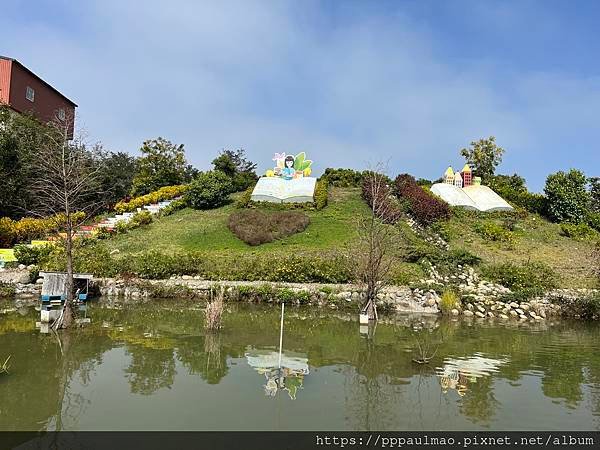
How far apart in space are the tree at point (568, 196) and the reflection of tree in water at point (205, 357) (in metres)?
22.4

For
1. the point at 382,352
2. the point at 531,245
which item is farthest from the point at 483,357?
the point at 531,245

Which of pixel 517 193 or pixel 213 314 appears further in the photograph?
pixel 517 193

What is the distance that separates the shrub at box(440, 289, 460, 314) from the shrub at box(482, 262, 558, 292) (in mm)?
2866

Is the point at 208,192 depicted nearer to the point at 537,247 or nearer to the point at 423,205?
the point at 423,205

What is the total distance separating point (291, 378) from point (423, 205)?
1862 centimetres

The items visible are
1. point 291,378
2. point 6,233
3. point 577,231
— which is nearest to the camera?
point 291,378

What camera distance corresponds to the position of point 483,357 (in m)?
9.20

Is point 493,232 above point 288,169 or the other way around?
the other way around

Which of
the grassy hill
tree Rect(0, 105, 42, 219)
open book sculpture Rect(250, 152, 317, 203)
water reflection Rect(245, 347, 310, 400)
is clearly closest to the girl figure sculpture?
open book sculpture Rect(250, 152, 317, 203)

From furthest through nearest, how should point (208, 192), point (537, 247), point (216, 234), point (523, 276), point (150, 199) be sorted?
point (150, 199)
point (208, 192)
point (216, 234)
point (537, 247)
point (523, 276)

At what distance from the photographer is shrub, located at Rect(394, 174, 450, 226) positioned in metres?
23.6

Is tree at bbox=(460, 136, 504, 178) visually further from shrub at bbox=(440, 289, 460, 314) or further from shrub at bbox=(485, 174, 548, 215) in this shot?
shrub at bbox=(440, 289, 460, 314)

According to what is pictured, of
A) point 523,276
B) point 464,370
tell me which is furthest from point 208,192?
point 464,370

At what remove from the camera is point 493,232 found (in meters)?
21.9
